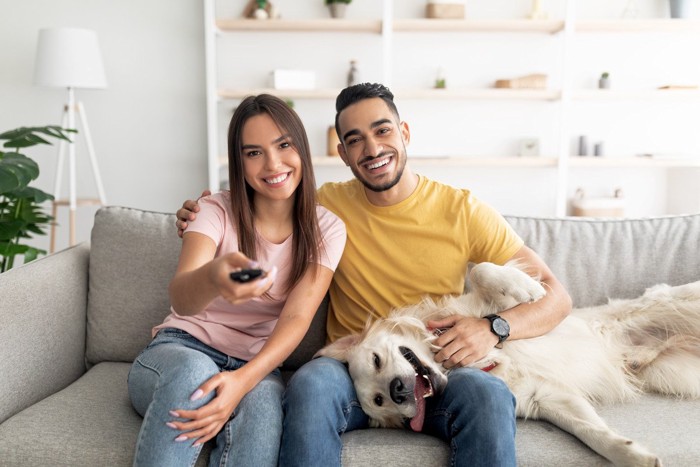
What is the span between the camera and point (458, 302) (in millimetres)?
1777

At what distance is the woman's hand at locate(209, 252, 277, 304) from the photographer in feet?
3.78

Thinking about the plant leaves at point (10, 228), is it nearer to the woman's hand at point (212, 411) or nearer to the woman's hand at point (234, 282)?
the woman's hand at point (212, 411)

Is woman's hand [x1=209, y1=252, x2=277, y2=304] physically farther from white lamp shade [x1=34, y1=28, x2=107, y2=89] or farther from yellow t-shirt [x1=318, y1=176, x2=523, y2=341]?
white lamp shade [x1=34, y1=28, x2=107, y2=89]

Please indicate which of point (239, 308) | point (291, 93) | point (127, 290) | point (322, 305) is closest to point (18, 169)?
point (127, 290)

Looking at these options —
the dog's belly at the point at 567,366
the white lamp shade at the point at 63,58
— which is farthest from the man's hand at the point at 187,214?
the white lamp shade at the point at 63,58

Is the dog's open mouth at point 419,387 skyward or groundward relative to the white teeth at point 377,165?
groundward

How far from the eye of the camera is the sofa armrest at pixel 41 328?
165 centimetres

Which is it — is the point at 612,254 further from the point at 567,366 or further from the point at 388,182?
the point at 388,182

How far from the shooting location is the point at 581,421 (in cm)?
149

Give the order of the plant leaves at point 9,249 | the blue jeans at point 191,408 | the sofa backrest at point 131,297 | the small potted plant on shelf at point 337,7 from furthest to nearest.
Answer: the small potted plant on shelf at point 337,7
the plant leaves at point 9,249
the sofa backrest at point 131,297
the blue jeans at point 191,408

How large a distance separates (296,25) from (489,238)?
301 centimetres

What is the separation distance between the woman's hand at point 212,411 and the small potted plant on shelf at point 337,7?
355 centimetres

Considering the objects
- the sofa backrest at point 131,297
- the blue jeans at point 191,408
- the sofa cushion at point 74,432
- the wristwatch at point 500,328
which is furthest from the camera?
the sofa backrest at point 131,297

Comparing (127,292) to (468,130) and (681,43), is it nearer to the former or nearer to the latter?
Answer: (468,130)
